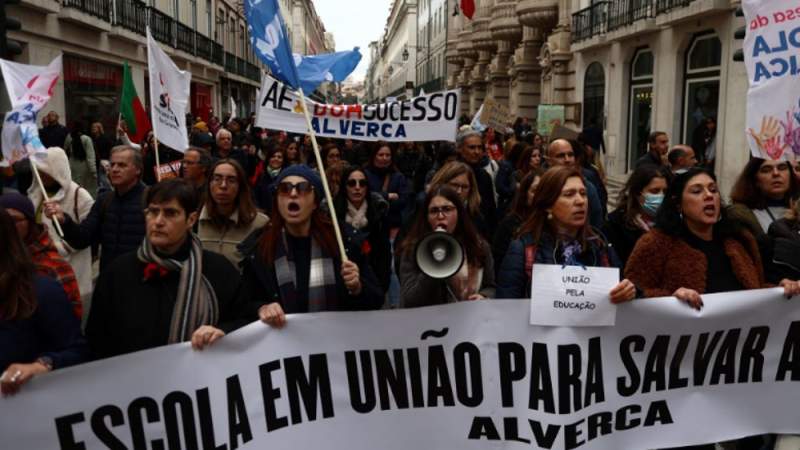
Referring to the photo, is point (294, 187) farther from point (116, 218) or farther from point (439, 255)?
point (116, 218)

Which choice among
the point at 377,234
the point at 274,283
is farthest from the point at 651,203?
the point at 274,283

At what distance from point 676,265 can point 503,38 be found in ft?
95.7

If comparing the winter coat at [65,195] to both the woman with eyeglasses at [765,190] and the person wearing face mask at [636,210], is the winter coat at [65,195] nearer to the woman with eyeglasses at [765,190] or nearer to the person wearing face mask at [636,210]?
the person wearing face mask at [636,210]

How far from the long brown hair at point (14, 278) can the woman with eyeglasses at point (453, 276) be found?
5.22 ft

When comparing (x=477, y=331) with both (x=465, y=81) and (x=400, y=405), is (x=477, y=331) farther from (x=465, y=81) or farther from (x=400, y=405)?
(x=465, y=81)

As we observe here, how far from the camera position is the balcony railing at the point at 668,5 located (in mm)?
16720

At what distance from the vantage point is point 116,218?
16.2 feet

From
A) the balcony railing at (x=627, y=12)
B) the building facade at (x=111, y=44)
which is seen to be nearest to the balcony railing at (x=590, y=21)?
the balcony railing at (x=627, y=12)

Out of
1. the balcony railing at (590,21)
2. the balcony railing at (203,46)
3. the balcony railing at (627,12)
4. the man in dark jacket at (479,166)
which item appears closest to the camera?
the man in dark jacket at (479,166)

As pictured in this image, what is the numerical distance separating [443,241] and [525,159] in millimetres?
4457

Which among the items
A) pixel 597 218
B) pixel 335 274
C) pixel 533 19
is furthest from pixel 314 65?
pixel 533 19

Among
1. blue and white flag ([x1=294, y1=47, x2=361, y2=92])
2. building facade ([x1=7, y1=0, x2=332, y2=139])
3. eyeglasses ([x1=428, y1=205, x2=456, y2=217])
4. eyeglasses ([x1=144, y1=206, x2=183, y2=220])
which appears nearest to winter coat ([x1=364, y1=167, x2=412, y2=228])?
blue and white flag ([x1=294, y1=47, x2=361, y2=92])

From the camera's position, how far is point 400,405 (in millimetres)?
3510

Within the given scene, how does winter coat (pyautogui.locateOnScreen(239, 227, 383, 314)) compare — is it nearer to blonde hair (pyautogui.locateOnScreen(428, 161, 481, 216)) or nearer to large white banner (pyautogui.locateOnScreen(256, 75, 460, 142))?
large white banner (pyautogui.locateOnScreen(256, 75, 460, 142))
